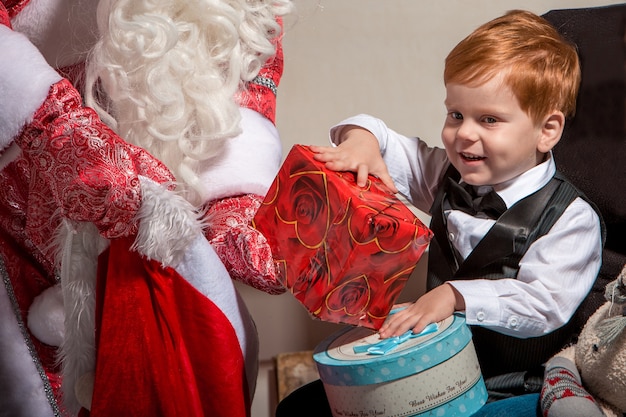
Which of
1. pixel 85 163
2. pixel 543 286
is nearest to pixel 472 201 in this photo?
pixel 543 286

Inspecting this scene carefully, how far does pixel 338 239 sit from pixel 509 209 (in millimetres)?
312

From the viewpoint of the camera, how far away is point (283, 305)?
4.83 feet

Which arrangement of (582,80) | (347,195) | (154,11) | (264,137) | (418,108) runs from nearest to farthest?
(347,195), (154,11), (264,137), (582,80), (418,108)

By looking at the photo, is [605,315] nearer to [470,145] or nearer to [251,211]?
[470,145]

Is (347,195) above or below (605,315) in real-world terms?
above

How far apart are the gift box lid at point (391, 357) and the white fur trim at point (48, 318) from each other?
367mm

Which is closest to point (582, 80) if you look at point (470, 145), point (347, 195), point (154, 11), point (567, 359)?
point (470, 145)

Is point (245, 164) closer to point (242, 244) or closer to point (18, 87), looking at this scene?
point (242, 244)

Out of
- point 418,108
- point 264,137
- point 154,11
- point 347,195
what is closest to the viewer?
point 347,195

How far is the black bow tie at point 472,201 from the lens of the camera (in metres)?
1.01

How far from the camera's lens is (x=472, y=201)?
104 cm

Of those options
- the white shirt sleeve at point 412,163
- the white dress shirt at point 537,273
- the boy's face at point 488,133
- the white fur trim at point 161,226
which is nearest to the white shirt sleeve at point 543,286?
the white dress shirt at point 537,273

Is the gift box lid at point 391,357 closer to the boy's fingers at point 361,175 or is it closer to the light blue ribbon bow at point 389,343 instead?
the light blue ribbon bow at point 389,343

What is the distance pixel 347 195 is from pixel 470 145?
260 millimetres
